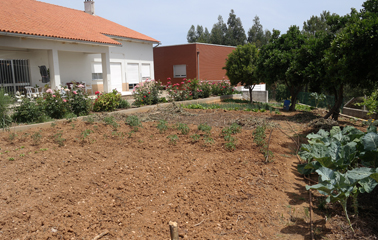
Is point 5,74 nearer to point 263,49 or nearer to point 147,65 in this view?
point 147,65

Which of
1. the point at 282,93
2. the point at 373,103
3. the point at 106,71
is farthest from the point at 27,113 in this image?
the point at 282,93

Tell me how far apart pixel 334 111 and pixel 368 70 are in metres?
2.31

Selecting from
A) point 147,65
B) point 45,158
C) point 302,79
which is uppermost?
point 147,65

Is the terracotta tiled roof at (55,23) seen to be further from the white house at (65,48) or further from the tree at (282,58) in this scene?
the tree at (282,58)

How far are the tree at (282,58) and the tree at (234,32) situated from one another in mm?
34542

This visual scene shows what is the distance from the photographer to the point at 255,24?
5172cm

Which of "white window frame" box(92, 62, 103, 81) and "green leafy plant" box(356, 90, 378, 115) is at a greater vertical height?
"white window frame" box(92, 62, 103, 81)

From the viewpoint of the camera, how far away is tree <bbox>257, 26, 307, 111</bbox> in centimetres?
1339

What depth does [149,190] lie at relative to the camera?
461 centimetres

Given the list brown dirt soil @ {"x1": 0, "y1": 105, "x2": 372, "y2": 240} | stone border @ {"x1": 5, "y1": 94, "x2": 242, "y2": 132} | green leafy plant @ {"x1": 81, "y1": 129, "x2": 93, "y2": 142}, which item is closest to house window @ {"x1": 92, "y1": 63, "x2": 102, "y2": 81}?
stone border @ {"x1": 5, "y1": 94, "x2": 242, "y2": 132}

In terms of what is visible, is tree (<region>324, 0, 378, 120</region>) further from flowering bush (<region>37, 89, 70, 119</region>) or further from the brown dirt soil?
flowering bush (<region>37, 89, 70, 119</region>)

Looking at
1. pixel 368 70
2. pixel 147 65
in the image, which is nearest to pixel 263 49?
pixel 368 70

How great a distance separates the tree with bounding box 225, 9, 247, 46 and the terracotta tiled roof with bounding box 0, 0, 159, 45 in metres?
31.1

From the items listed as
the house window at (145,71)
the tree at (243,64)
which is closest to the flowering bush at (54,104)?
the house window at (145,71)
